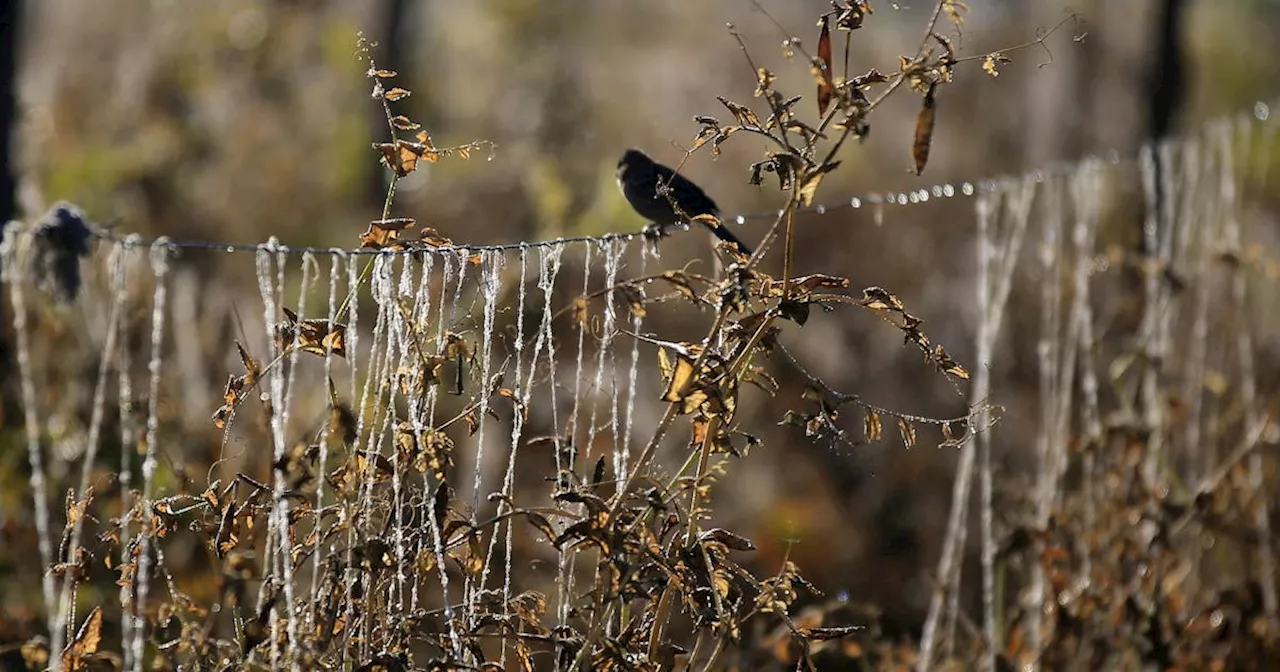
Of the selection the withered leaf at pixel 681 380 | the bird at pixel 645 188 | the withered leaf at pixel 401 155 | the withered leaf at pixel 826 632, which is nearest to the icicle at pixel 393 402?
the withered leaf at pixel 401 155

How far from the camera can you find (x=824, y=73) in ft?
8.31

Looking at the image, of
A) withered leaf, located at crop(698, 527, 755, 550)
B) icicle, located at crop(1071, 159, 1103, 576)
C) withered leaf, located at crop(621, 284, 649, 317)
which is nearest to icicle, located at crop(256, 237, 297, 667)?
withered leaf, located at crop(621, 284, 649, 317)

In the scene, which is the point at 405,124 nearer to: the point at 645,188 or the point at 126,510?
the point at 126,510

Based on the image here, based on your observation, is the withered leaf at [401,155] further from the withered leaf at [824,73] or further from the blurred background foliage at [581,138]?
the blurred background foliage at [581,138]

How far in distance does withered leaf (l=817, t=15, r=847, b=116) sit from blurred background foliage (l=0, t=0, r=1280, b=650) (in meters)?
4.24

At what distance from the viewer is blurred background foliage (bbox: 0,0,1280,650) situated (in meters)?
9.48

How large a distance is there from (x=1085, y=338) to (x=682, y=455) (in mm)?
4172

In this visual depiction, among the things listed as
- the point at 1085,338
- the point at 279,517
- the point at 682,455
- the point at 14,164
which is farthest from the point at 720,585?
the point at 682,455

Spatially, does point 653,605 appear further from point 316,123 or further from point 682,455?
point 316,123

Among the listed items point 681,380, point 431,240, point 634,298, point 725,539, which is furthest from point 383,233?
point 725,539

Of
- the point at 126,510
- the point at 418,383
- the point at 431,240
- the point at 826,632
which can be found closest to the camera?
the point at 418,383

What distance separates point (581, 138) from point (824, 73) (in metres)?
10.7

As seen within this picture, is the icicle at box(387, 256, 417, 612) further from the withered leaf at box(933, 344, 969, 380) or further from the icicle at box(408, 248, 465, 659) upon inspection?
the withered leaf at box(933, 344, 969, 380)

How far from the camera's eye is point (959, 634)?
6.88 metres
